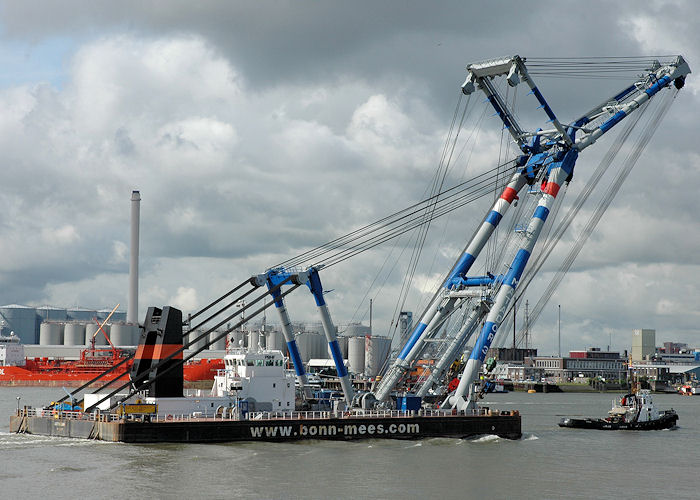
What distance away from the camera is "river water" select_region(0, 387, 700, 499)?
32438 millimetres

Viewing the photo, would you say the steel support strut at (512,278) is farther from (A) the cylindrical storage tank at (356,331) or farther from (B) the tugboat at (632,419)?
(A) the cylindrical storage tank at (356,331)

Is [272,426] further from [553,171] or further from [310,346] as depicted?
[310,346]

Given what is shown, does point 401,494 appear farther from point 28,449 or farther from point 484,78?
point 484,78

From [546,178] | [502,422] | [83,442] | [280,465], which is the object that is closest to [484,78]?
[546,178]

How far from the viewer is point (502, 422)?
50.3m

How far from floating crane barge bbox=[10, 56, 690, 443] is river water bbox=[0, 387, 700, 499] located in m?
1.01

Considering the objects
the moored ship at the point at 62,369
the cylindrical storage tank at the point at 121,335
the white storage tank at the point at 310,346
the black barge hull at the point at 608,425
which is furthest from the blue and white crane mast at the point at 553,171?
the cylindrical storage tank at the point at 121,335

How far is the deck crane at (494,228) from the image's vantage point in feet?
162

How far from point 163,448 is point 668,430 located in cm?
3759


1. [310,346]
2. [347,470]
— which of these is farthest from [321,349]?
[347,470]

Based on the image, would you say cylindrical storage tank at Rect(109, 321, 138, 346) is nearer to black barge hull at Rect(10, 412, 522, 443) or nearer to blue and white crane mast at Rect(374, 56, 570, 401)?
black barge hull at Rect(10, 412, 522, 443)

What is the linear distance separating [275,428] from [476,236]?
1668 cm

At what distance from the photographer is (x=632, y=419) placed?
60938 millimetres

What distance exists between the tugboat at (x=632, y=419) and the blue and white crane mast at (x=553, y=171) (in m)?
13.9
